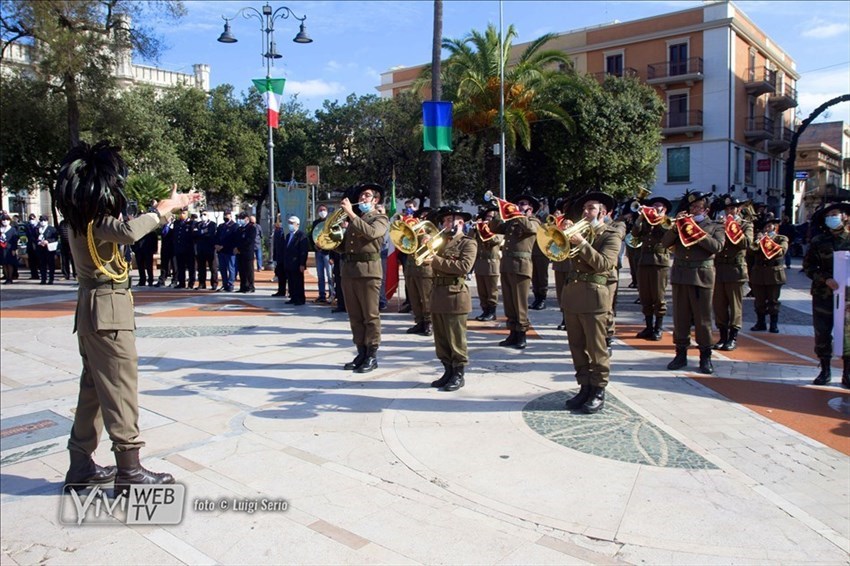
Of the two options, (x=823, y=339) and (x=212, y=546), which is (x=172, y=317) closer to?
(x=212, y=546)

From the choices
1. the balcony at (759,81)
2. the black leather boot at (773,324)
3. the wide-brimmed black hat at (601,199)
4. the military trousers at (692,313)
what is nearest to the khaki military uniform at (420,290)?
the military trousers at (692,313)

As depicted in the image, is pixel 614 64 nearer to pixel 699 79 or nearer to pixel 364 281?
pixel 699 79

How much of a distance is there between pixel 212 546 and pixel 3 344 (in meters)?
7.80

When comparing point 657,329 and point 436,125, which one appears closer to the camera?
point 657,329

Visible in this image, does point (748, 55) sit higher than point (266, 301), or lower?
higher

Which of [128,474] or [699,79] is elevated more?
[699,79]

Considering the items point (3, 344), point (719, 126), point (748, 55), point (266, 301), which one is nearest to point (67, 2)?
point (266, 301)

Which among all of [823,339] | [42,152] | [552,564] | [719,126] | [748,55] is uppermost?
[748,55]

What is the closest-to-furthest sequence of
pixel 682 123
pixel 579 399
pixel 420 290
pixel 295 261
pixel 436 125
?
pixel 579 399, pixel 420 290, pixel 295 261, pixel 436 125, pixel 682 123

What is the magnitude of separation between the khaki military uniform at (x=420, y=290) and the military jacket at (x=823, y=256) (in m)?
5.12

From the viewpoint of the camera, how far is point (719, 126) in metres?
42.1

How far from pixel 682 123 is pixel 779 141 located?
10.7 m

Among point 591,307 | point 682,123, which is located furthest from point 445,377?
point 682,123

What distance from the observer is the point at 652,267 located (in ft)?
32.7
